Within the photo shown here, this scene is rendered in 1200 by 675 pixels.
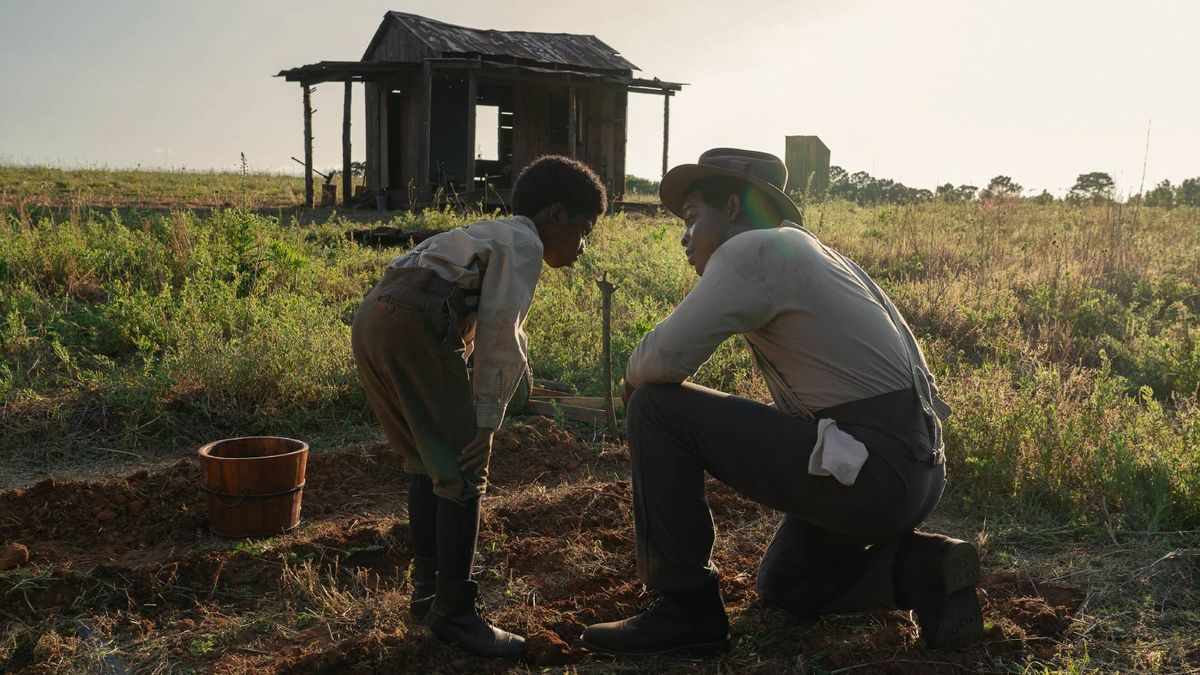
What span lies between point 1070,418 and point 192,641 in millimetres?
3952

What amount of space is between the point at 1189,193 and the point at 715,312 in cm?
2101

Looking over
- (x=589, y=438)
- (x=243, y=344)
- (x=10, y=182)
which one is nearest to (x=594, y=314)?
(x=589, y=438)

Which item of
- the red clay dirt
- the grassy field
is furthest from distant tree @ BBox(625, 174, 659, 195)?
the red clay dirt

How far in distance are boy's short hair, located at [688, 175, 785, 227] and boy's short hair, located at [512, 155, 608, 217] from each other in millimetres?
324

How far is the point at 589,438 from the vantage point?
223 inches

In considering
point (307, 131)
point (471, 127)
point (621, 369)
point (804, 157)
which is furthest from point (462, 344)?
point (804, 157)

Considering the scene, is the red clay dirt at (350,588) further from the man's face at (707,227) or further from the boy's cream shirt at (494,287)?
the man's face at (707,227)

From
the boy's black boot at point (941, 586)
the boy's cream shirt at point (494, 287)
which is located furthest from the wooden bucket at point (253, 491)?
the boy's black boot at point (941, 586)

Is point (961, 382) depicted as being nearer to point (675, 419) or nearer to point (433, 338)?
point (675, 419)

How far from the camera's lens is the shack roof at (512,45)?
18.0 metres

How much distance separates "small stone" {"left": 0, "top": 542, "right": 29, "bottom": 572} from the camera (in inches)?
143

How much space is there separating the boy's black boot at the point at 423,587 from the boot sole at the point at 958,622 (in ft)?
5.15

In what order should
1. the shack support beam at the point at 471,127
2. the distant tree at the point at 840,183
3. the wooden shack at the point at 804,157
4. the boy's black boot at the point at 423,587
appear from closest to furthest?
the boy's black boot at the point at 423,587
the shack support beam at the point at 471,127
the wooden shack at the point at 804,157
the distant tree at the point at 840,183

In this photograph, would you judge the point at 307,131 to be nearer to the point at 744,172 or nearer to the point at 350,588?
the point at 350,588
